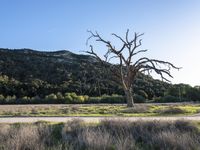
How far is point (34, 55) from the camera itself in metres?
95.9

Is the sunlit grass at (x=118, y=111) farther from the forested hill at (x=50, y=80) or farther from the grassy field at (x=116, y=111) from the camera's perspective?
the forested hill at (x=50, y=80)

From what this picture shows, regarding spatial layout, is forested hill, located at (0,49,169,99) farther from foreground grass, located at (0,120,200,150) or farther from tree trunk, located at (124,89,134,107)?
foreground grass, located at (0,120,200,150)

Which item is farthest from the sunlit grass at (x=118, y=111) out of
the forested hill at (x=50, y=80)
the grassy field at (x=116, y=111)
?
the forested hill at (x=50, y=80)

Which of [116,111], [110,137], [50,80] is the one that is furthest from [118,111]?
[50,80]

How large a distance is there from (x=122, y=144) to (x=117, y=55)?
2840 centimetres

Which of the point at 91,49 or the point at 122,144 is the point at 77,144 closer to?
the point at 122,144

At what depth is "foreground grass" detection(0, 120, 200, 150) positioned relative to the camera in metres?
12.7

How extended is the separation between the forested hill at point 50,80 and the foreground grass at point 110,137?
46562 millimetres

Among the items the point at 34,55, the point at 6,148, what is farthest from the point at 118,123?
the point at 34,55

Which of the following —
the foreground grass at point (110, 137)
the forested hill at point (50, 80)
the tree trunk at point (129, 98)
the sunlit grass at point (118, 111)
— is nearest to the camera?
the foreground grass at point (110, 137)

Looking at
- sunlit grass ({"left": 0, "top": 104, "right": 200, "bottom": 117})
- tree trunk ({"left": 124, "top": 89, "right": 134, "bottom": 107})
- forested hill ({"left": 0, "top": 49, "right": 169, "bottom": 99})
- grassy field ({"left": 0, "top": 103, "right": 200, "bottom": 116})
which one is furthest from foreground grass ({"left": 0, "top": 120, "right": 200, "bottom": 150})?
forested hill ({"left": 0, "top": 49, "right": 169, "bottom": 99})

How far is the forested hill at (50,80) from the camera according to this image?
7031cm

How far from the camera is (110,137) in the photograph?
47.0 feet

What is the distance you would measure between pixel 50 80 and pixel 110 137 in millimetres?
62878
